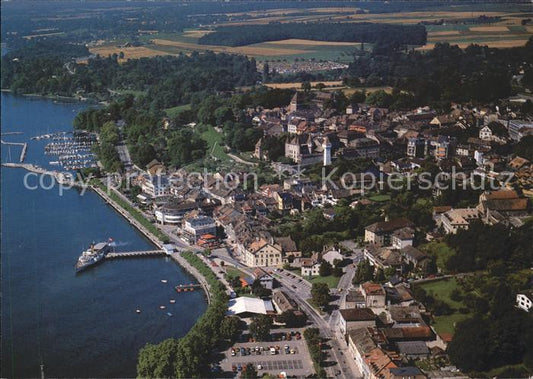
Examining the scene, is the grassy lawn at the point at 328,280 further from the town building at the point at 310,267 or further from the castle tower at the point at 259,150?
the castle tower at the point at 259,150

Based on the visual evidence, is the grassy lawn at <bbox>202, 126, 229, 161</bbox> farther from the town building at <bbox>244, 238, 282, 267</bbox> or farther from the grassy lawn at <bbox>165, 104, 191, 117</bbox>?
the town building at <bbox>244, 238, 282, 267</bbox>

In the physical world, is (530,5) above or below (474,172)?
above

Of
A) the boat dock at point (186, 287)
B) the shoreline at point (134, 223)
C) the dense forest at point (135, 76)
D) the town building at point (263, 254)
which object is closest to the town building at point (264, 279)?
the town building at point (263, 254)

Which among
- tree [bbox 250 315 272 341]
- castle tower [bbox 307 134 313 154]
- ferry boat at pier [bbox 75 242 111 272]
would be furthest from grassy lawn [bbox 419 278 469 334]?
castle tower [bbox 307 134 313 154]

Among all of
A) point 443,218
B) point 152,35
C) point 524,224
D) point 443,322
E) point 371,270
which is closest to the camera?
point 443,322

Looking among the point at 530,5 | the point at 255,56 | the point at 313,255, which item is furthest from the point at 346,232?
the point at 255,56

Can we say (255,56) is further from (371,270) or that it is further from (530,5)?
(371,270)

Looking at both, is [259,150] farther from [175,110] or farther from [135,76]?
[135,76]
